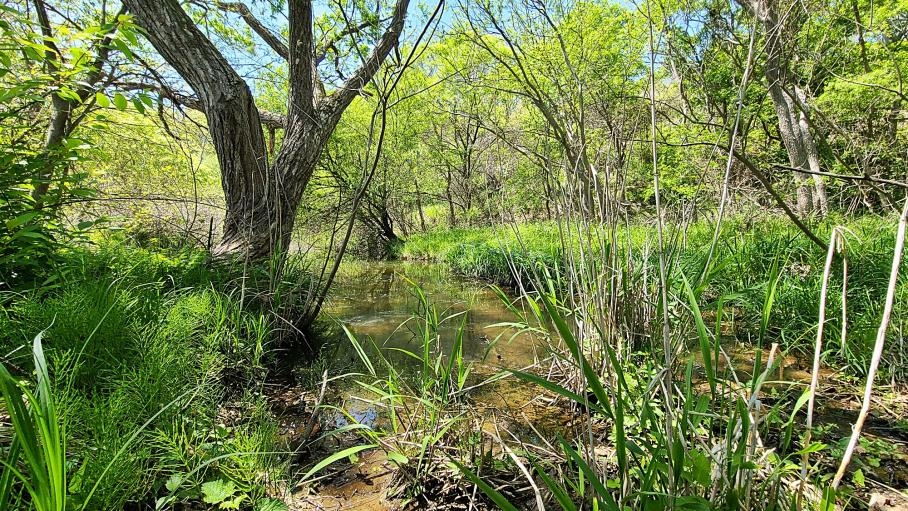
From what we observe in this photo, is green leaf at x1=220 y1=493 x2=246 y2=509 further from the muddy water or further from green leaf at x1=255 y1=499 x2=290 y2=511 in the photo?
the muddy water

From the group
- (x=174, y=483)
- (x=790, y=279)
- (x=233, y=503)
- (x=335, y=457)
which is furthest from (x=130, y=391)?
(x=790, y=279)

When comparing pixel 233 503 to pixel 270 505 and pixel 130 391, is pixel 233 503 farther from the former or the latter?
pixel 130 391

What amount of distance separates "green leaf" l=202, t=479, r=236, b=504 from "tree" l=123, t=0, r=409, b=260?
6.61 feet

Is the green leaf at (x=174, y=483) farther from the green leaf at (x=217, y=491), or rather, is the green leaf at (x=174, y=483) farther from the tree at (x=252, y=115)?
the tree at (x=252, y=115)

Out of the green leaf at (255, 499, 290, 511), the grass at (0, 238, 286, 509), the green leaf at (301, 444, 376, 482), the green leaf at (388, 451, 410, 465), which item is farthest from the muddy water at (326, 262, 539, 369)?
the green leaf at (255, 499, 290, 511)

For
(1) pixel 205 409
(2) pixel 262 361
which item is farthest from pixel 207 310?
(1) pixel 205 409

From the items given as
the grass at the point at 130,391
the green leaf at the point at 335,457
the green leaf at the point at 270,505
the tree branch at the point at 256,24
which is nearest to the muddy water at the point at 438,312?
the green leaf at the point at 335,457

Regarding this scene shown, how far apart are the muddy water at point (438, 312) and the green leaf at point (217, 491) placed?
2.92 feet

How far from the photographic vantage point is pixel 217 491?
1.20 m

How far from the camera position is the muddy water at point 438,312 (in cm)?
288

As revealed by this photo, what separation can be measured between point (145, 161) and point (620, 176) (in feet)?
25.1

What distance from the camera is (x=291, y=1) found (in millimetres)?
3375

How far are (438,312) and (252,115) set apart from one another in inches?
102

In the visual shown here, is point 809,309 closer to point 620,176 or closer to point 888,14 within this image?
point 620,176
